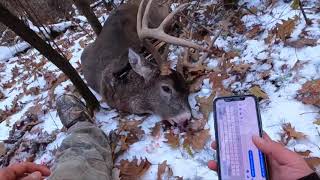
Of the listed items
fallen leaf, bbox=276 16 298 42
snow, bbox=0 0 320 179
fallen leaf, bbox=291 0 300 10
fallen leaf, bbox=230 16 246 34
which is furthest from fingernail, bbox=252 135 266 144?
fallen leaf, bbox=230 16 246 34

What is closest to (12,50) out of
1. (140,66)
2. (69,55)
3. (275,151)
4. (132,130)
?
(69,55)

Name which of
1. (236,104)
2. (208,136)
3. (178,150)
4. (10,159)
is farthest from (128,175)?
(10,159)

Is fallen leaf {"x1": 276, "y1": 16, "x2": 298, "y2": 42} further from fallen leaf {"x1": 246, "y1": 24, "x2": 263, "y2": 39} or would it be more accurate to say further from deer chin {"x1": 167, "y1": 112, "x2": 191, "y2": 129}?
deer chin {"x1": 167, "y1": 112, "x2": 191, "y2": 129}

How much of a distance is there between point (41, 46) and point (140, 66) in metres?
1.22

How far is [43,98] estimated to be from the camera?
A: 6910mm

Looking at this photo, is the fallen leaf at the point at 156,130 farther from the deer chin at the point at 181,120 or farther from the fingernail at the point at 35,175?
the fingernail at the point at 35,175

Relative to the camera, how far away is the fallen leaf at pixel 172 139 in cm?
452

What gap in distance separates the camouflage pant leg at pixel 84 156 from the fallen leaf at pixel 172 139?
2.05 ft

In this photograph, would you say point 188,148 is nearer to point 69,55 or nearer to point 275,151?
point 275,151

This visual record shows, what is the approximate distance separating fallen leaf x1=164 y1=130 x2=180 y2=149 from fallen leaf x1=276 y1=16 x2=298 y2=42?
5.98 ft

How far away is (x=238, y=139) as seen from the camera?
3037 mm

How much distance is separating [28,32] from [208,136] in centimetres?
236

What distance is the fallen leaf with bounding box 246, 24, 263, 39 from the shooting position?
5789mm

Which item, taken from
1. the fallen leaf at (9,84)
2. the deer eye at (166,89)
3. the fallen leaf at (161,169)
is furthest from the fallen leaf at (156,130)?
the fallen leaf at (9,84)
